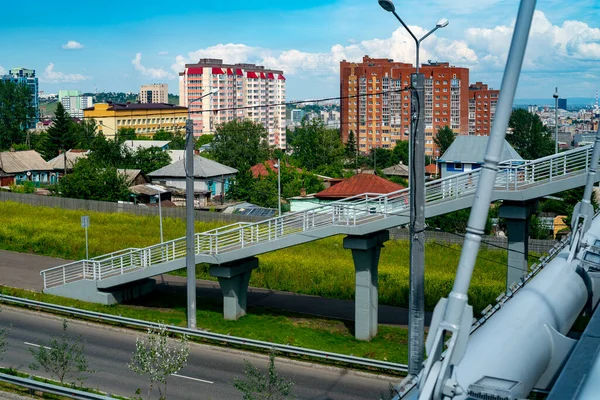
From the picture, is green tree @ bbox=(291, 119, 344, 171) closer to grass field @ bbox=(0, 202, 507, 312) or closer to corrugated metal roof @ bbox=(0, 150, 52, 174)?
corrugated metal roof @ bbox=(0, 150, 52, 174)

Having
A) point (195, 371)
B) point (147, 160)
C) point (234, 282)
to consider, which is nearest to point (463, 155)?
point (147, 160)

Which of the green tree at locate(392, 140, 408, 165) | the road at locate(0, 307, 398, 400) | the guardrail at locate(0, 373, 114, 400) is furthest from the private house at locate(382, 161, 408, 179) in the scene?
the guardrail at locate(0, 373, 114, 400)

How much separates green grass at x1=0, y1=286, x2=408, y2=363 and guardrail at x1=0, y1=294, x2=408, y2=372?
113 centimetres

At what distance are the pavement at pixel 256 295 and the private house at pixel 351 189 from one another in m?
22.4

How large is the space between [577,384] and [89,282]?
2409 centimetres

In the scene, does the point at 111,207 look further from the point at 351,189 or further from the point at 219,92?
the point at 219,92

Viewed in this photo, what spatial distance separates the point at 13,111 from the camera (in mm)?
123812

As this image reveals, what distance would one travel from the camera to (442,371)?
19.7 feet

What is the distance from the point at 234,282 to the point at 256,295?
497cm

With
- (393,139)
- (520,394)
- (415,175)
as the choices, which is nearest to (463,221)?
(415,175)

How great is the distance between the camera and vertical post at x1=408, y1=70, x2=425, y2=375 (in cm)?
1327

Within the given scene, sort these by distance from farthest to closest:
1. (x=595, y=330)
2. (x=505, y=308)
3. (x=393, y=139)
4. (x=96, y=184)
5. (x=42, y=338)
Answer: (x=393, y=139)
(x=96, y=184)
(x=42, y=338)
(x=505, y=308)
(x=595, y=330)

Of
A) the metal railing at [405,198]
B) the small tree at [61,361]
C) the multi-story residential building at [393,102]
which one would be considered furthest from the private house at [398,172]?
the small tree at [61,361]

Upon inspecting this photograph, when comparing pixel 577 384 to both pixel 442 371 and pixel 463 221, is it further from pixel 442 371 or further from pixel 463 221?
pixel 463 221
